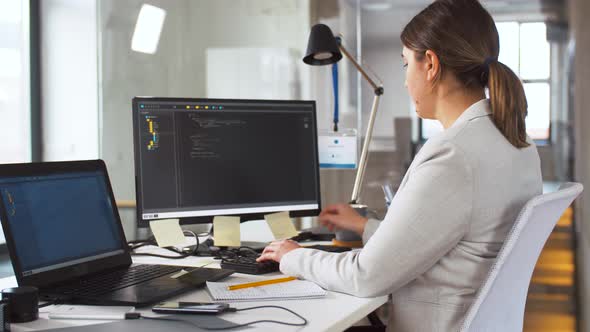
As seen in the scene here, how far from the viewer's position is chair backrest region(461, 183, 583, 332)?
3.63 ft

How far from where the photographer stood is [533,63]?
2.90m

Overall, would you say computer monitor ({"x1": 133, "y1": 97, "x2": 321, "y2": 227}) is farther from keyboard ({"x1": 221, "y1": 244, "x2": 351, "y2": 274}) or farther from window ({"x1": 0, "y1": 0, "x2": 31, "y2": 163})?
window ({"x1": 0, "y1": 0, "x2": 31, "y2": 163})

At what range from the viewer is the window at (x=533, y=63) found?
2.88 meters

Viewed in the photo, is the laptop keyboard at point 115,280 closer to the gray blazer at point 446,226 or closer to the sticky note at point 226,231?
the sticky note at point 226,231

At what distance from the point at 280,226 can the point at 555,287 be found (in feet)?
5.21

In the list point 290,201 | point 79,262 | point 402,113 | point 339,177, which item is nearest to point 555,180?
point 402,113

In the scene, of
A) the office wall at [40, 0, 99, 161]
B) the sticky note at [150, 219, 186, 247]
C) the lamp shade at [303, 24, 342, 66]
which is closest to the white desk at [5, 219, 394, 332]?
the sticky note at [150, 219, 186, 247]

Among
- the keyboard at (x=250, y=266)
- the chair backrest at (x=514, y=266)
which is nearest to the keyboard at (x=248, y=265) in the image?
the keyboard at (x=250, y=266)

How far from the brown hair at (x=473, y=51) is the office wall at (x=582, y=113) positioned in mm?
1645

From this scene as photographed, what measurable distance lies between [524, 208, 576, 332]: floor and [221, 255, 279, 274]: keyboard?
1.72m

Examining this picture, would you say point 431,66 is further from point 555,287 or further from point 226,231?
point 555,287

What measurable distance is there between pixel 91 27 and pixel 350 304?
2277 mm

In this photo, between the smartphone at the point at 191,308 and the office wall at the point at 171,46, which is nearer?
the smartphone at the point at 191,308

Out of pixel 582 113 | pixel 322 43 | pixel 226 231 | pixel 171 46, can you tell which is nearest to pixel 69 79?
pixel 171 46
